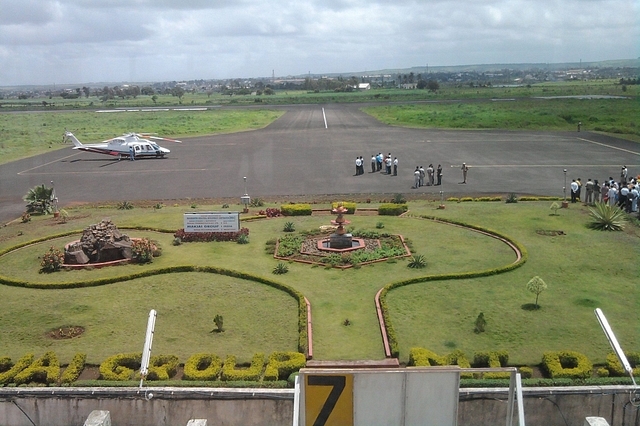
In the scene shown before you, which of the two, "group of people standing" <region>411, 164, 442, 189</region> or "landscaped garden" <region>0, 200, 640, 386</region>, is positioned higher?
"group of people standing" <region>411, 164, 442, 189</region>

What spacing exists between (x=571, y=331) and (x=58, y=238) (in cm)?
1959

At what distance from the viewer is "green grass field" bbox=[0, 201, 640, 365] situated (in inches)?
590

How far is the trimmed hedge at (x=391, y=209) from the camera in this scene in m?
27.2

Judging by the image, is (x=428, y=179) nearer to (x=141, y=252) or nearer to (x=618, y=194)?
(x=618, y=194)

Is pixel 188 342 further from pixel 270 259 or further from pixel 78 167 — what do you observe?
pixel 78 167

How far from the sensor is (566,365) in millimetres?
13633

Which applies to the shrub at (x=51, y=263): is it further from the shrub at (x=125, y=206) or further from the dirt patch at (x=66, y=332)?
the shrub at (x=125, y=206)

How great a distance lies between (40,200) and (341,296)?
19371 millimetres

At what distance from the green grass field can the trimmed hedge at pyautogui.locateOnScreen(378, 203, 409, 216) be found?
2540 mm

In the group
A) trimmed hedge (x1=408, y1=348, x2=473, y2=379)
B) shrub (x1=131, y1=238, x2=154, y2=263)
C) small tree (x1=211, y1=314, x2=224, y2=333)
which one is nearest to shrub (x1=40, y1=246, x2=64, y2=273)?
shrub (x1=131, y1=238, x2=154, y2=263)

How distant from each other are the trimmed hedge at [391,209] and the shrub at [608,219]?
780 cm

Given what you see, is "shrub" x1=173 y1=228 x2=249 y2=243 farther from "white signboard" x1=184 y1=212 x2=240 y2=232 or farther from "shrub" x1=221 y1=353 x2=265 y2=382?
"shrub" x1=221 y1=353 x2=265 y2=382

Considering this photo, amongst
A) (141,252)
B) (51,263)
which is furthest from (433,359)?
(51,263)

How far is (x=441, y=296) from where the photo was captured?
58.5ft
